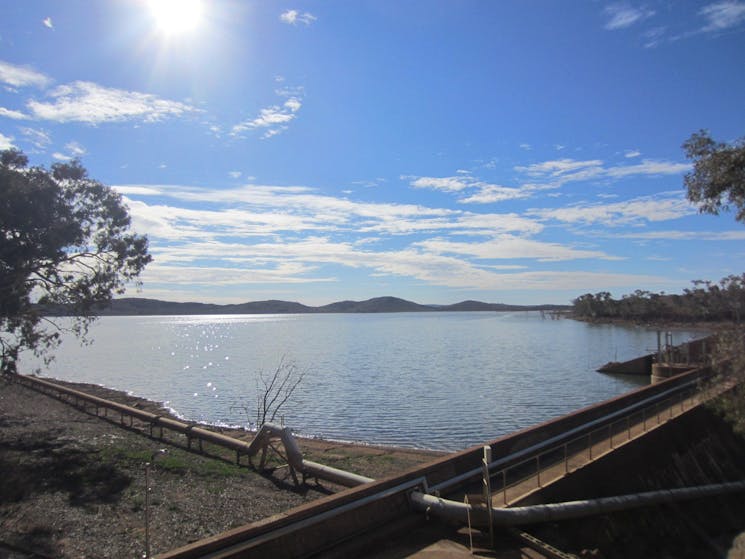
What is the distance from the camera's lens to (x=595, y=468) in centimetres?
1391

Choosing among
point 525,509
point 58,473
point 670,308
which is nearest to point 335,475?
point 525,509

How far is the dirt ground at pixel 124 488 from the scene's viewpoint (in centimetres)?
1042

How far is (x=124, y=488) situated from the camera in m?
14.0

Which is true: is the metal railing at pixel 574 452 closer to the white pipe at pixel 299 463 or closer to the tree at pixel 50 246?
the white pipe at pixel 299 463

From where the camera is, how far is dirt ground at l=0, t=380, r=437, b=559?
10.4 metres

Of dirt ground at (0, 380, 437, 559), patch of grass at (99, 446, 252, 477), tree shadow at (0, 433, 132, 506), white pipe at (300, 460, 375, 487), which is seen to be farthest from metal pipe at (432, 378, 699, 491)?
tree shadow at (0, 433, 132, 506)

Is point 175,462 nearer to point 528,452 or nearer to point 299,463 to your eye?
point 299,463

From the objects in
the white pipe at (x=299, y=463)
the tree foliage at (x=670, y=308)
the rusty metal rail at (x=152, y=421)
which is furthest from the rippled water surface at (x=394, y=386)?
the tree foliage at (x=670, y=308)

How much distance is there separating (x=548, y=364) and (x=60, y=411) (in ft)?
152

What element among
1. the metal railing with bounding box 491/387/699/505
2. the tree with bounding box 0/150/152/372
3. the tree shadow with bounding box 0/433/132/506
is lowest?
the tree shadow with bounding box 0/433/132/506

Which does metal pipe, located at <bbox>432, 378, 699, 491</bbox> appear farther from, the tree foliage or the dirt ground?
the tree foliage

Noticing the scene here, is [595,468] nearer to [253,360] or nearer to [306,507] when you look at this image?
[306,507]

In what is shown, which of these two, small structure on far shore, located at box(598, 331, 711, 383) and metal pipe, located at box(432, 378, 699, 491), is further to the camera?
small structure on far shore, located at box(598, 331, 711, 383)

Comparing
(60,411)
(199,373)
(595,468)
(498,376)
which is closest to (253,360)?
(199,373)
